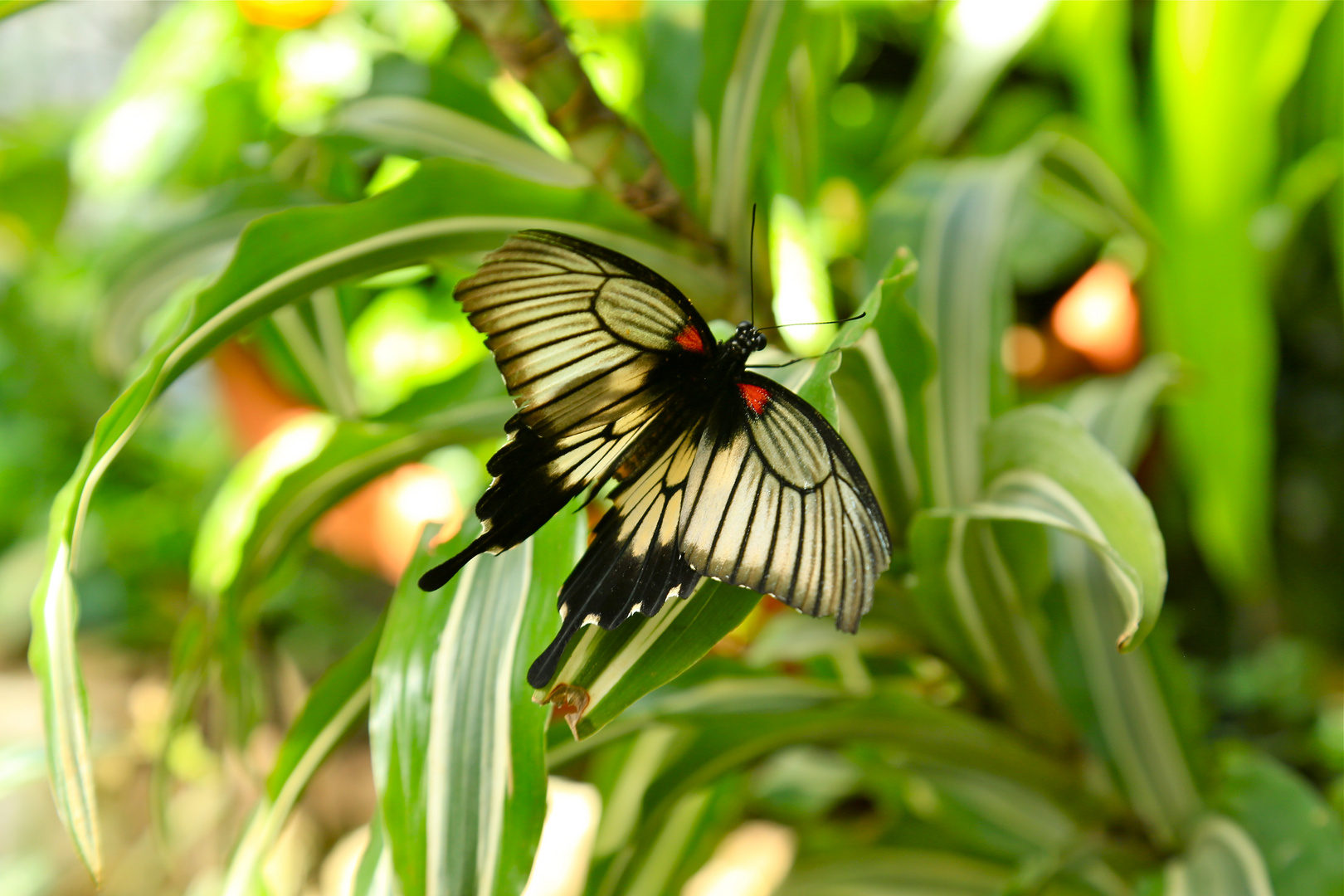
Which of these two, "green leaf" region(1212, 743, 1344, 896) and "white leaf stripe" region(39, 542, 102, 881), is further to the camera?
"green leaf" region(1212, 743, 1344, 896)

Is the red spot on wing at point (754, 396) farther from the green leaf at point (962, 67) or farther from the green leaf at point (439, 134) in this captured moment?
the green leaf at point (962, 67)

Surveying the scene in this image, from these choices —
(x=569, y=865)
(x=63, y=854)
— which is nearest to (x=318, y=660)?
(x=63, y=854)

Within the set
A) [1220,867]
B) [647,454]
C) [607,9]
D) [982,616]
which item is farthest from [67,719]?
[607,9]

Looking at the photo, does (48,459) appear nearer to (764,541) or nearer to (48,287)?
(48,287)

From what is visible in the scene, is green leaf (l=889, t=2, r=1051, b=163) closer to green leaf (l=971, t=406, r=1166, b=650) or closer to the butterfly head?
green leaf (l=971, t=406, r=1166, b=650)

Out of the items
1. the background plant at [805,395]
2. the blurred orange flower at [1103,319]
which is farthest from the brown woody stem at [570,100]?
the blurred orange flower at [1103,319]

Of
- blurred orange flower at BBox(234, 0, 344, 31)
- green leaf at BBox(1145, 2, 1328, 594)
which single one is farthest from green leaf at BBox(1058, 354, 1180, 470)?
blurred orange flower at BBox(234, 0, 344, 31)
